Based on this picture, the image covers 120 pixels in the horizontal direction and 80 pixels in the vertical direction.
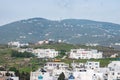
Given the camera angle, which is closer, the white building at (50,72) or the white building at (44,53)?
the white building at (50,72)

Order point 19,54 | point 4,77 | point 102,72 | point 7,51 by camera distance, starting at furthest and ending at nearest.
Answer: point 7,51, point 19,54, point 102,72, point 4,77

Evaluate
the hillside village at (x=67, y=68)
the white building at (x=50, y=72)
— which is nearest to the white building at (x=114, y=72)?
the hillside village at (x=67, y=68)

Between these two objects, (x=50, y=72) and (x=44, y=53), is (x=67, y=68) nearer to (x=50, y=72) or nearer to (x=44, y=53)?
(x=50, y=72)

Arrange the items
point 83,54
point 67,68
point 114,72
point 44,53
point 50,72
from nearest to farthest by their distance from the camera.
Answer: point 114,72 → point 50,72 → point 67,68 → point 83,54 → point 44,53

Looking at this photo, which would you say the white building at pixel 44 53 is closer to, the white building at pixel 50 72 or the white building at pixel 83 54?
the white building at pixel 83 54

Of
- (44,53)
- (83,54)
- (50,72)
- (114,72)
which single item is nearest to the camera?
(114,72)

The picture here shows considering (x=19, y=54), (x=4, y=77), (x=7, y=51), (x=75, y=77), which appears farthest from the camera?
(x=7, y=51)

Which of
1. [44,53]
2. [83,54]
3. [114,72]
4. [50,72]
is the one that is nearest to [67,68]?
[50,72]

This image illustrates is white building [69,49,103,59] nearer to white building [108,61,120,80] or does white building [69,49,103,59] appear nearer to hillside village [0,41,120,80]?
hillside village [0,41,120,80]

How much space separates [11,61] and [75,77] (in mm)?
41350

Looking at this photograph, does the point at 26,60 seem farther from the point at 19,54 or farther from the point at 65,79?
the point at 65,79

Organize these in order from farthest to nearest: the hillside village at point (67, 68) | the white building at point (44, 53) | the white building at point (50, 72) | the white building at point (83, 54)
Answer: the white building at point (44, 53) < the white building at point (83, 54) < the hillside village at point (67, 68) < the white building at point (50, 72)

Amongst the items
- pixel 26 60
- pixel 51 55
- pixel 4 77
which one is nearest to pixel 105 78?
pixel 4 77

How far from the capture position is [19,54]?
406 ft
